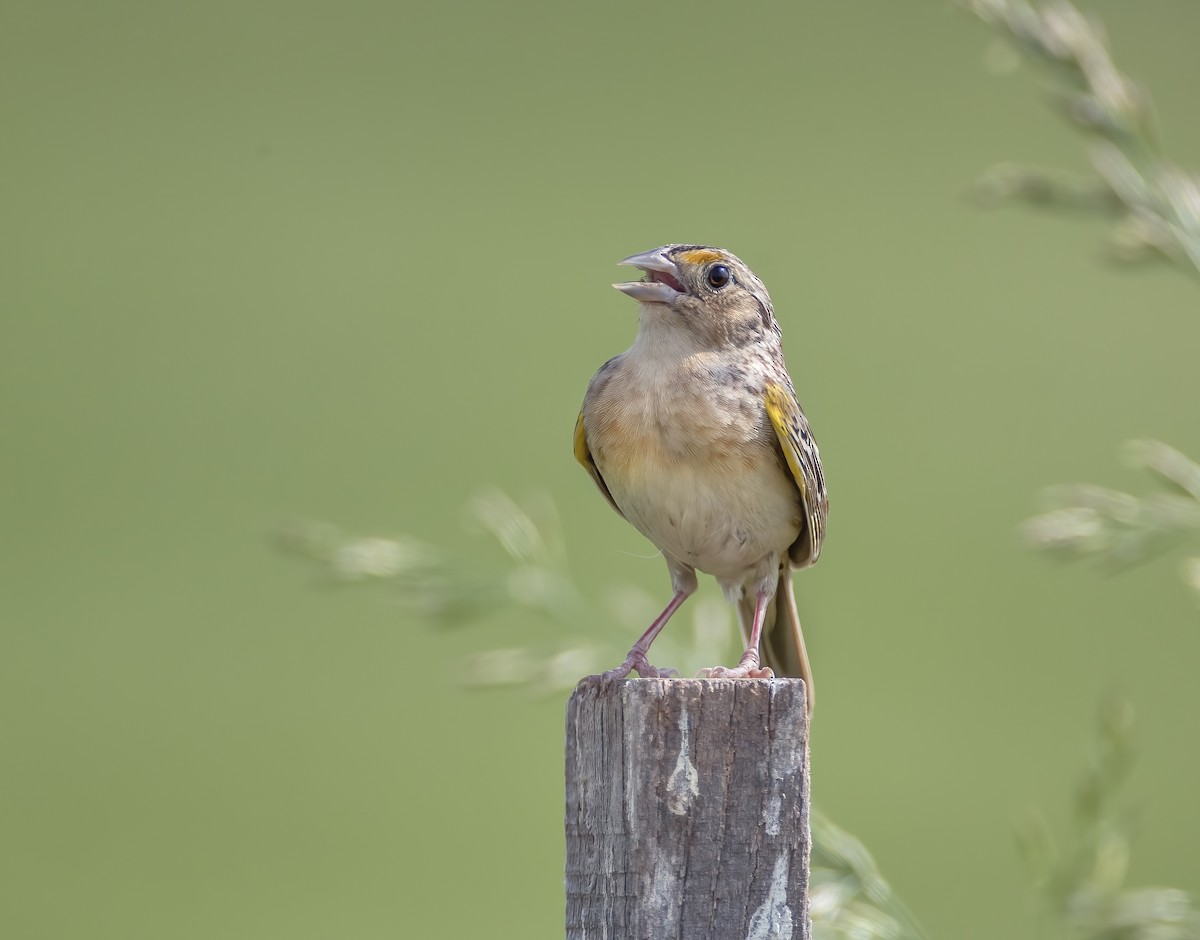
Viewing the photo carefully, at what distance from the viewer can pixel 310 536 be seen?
3.09m

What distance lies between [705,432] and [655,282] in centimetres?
40

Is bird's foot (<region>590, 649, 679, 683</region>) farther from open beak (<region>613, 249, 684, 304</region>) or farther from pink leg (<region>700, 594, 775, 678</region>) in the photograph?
open beak (<region>613, 249, 684, 304</region>)

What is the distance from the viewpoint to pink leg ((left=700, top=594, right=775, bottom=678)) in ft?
8.37

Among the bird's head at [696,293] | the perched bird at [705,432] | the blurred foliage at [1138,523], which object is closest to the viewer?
the blurred foliage at [1138,523]

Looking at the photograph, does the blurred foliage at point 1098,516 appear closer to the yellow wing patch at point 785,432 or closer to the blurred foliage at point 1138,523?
the blurred foliage at point 1138,523

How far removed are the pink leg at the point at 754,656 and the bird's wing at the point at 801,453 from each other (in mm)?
182

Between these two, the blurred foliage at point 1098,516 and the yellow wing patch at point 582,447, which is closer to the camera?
the blurred foliage at point 1098,516

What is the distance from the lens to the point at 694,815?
1.97 m

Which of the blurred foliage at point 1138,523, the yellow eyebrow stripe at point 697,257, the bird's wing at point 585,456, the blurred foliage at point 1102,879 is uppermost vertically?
the yellow eyebrow stripe at point 697,257

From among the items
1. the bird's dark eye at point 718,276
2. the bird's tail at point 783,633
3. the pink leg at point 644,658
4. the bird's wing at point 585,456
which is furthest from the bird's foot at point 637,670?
the bird's dark eye at point 718,276

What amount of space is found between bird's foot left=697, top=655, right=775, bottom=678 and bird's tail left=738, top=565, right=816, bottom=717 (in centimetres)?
35

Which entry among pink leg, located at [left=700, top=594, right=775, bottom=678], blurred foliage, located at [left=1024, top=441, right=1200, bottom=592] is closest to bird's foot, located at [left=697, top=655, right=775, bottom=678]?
pink leg, located at [left=700, top=594, right=775, bottom=678]

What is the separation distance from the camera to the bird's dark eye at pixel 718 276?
10.4ft

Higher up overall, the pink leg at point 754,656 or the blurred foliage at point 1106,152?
the blurred foliage at point 1106,152
